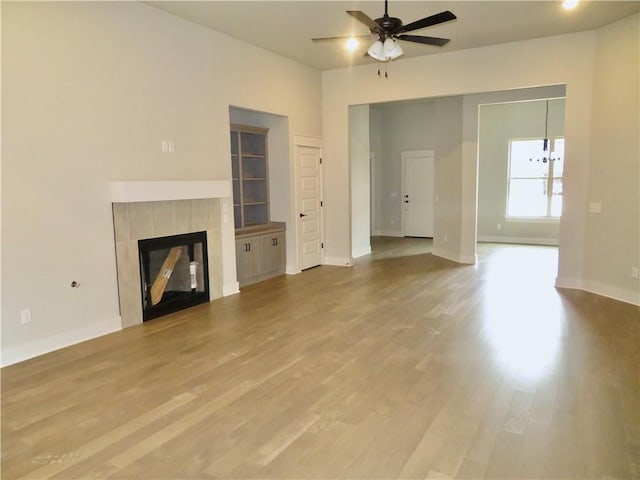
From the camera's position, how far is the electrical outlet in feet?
12.1

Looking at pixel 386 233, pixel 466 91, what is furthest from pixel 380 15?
pixel 386 233

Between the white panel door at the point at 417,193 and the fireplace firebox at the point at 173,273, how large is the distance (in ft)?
23.4

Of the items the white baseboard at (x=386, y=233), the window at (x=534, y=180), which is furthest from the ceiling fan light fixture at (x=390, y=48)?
the white baseboard at (x=386, y=233)

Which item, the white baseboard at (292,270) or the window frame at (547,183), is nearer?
the white baseboard at (292,270)

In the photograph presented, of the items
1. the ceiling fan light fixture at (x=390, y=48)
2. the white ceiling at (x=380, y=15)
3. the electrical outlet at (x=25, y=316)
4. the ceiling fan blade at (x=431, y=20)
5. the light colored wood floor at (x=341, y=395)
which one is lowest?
the light colored wood floor at (x=341, y=395)

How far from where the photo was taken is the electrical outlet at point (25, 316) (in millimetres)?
3686

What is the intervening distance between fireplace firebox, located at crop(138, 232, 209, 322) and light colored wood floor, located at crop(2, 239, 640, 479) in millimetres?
204

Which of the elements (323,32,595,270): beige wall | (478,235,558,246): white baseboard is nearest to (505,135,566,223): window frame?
(478,235,558,246): white baseboard

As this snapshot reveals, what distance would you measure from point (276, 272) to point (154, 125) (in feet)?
10.0

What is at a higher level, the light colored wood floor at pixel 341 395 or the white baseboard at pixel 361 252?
the white baseboard at pixel 361 252

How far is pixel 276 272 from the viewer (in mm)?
7000

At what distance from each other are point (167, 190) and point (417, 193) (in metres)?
7.89

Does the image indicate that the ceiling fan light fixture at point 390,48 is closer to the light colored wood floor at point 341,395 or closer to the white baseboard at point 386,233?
the light colored wood floor at point 341,395

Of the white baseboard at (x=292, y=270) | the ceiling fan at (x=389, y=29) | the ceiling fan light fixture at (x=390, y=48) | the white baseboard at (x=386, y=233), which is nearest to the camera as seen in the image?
the ceiling fan at (x=389, y=29)
